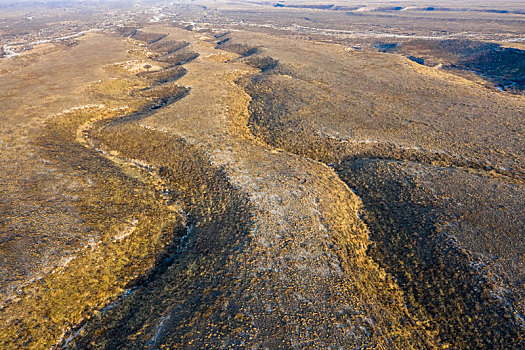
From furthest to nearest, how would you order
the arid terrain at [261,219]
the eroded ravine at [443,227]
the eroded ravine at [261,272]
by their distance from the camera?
1. the eroded ravine at [443,227]
2. the arid terrain at [261,219]
3. the eroded ravine at [261,272]

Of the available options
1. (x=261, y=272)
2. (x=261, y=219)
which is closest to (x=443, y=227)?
(x=261, y=219)

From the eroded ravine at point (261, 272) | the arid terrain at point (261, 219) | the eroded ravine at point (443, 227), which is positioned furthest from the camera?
the eroded ravine at point (443, 227)

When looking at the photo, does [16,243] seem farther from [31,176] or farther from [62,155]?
[62,155]

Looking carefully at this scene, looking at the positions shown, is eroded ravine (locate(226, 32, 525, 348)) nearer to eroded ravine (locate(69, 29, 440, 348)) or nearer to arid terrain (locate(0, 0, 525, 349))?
arid terrain (locate(0, 0, 525, 349))

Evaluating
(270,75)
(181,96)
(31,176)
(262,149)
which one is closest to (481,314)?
(262,149)

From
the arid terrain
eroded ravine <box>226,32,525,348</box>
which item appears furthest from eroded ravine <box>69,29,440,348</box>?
eroded ravine <box>226,32,525,348</box>

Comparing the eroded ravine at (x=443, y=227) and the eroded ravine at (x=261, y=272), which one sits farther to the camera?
the eroded ravine at (x=443, y=227)

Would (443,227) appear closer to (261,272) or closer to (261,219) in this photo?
(261,219)

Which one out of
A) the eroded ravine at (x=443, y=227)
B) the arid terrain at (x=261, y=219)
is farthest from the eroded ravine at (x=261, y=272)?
the eroded ravine at (x=443, y=227)

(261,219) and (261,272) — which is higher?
(261,219)

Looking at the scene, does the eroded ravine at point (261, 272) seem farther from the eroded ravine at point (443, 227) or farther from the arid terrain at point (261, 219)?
the eroded ravine at point (443, 227)
